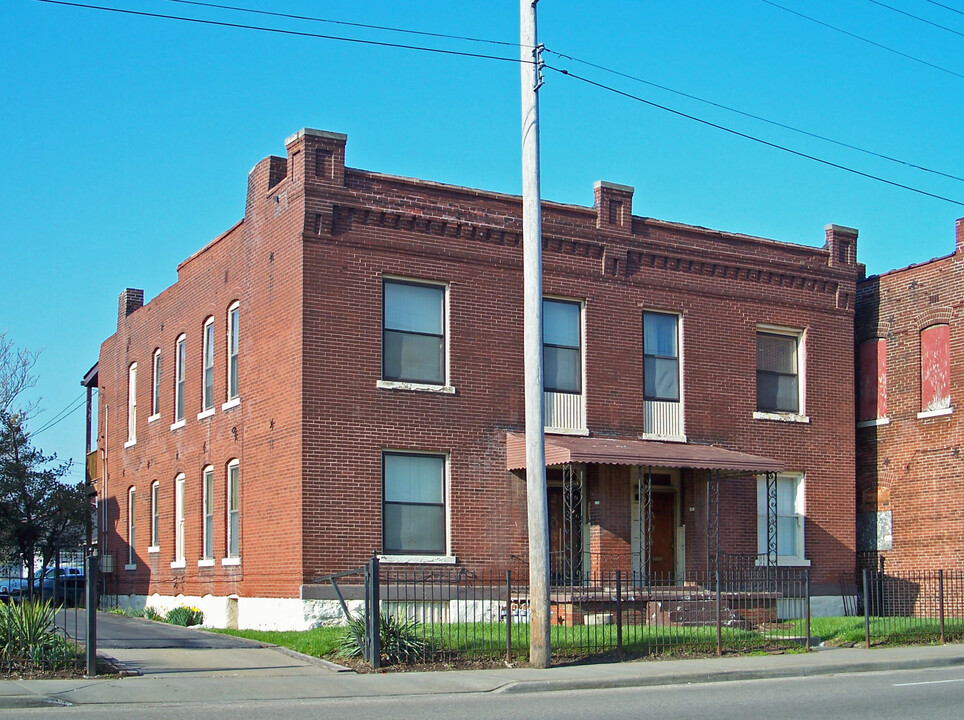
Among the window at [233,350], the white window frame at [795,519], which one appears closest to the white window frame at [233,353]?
the window at [233,350]

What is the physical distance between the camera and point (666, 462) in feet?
74.6

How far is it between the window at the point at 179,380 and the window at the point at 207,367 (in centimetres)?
167

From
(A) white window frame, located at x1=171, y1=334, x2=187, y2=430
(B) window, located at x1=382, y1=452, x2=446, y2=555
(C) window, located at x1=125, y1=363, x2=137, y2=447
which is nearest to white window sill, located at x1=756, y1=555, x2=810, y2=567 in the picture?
(B) window, located at x1=382, y1=452, x2=446, y2=555

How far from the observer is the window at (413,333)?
22500 millimetres

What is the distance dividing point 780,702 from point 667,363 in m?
12.6

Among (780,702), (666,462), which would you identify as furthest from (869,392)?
(780,702)

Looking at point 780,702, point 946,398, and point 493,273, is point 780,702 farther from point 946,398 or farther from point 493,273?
point 946,398

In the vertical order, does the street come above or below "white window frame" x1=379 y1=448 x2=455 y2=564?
below

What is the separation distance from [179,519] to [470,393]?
29.3 ft

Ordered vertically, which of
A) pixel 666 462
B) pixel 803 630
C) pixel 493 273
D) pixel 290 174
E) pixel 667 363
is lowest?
pixel 803 630

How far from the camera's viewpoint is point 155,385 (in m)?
30.2

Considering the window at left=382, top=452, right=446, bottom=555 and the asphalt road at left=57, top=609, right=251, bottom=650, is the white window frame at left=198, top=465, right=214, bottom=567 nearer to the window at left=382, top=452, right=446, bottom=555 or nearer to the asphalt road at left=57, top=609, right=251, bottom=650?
the asphalt road at left=57, top=609, right=251, bottom=650

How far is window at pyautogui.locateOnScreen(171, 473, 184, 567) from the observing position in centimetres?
2756

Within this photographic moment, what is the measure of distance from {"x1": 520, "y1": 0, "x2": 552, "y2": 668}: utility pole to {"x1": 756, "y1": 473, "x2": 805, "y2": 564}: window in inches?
418
